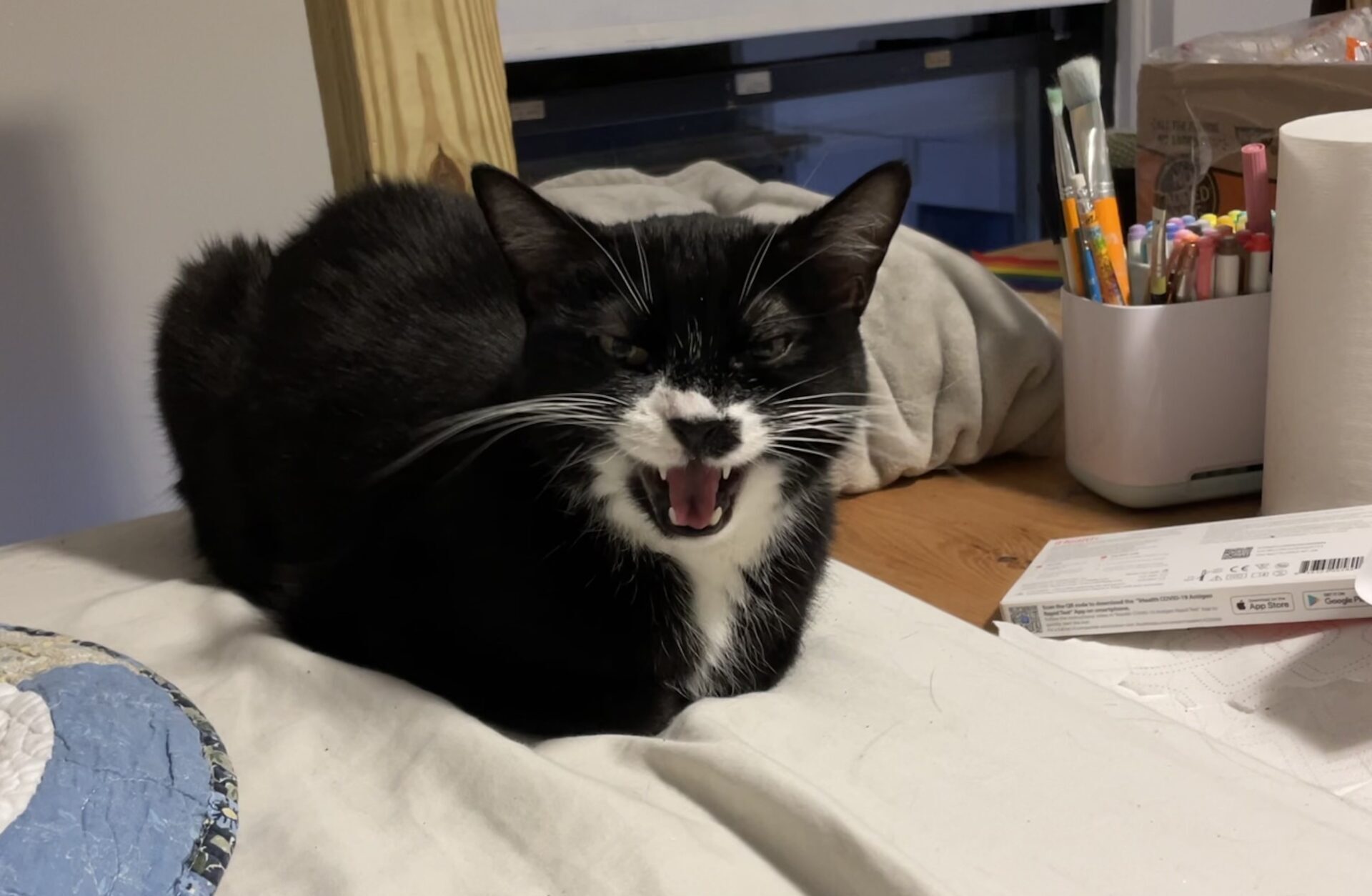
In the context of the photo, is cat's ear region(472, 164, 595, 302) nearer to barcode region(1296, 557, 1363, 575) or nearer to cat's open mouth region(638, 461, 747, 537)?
cat's open mouth region(638, 461, 747, 537)

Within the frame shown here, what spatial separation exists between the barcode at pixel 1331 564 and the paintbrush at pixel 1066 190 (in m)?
0.39

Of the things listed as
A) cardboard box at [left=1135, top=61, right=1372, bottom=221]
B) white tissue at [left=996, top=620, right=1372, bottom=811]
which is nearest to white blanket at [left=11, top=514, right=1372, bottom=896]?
white tissue at [left=996, top=620, right=1372, bottom=811]

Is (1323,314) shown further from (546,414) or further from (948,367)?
(546,414)

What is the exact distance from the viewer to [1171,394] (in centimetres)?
117

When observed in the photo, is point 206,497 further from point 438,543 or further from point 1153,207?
point 1153,207

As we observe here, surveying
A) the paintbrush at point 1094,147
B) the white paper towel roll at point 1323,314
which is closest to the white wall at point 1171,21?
the paintbrush at point 1094,147

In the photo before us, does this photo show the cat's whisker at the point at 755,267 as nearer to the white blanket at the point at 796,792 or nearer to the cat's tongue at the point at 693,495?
the cat's tongue at the point at 693,495

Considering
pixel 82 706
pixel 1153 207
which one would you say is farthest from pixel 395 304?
pixel 1153 207

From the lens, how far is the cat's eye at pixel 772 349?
80 centimetres

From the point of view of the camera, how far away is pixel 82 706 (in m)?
0.76

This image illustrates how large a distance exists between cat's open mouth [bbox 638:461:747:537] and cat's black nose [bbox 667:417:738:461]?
0.11ft

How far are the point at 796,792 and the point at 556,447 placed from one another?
0.96 ft

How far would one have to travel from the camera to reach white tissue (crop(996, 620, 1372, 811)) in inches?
32.5

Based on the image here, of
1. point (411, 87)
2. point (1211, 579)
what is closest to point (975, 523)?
Answer: point (1211, 579)
